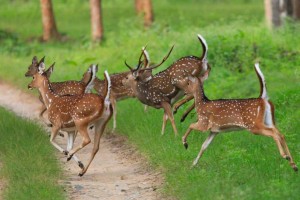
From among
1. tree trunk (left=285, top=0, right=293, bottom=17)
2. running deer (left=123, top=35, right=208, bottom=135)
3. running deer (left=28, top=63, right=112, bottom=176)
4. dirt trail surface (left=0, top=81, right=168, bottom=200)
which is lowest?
tree trunk (left=285, top=0, right=293, bottom=17)

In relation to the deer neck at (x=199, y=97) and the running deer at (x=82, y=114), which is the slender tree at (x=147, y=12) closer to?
the running deer at (x=82, y=114)

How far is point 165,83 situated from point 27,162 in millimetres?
3401

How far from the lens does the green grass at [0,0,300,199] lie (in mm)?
10977

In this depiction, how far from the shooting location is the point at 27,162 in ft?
40.9

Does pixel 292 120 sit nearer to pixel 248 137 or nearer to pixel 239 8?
pixel 248 137

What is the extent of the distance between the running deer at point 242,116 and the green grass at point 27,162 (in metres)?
1.96

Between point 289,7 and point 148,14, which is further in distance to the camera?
point 148,14

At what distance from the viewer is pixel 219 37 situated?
851 inches

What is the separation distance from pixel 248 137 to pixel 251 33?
998 cm

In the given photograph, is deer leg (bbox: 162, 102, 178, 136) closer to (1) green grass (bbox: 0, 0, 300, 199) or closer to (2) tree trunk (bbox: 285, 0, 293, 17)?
(1) green grass (bbox: 0, 0, 300, 199)

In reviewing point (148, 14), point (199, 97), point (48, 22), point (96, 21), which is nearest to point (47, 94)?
point (199, 97)

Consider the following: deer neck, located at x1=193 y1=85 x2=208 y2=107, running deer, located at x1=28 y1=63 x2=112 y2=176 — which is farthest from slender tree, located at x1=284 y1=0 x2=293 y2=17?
deer neck, located at x1=193 y1=85 x2=208 y2=107

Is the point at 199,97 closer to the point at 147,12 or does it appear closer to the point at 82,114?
the point at 82,114

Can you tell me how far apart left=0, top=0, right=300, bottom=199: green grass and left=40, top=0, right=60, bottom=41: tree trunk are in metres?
0.59
